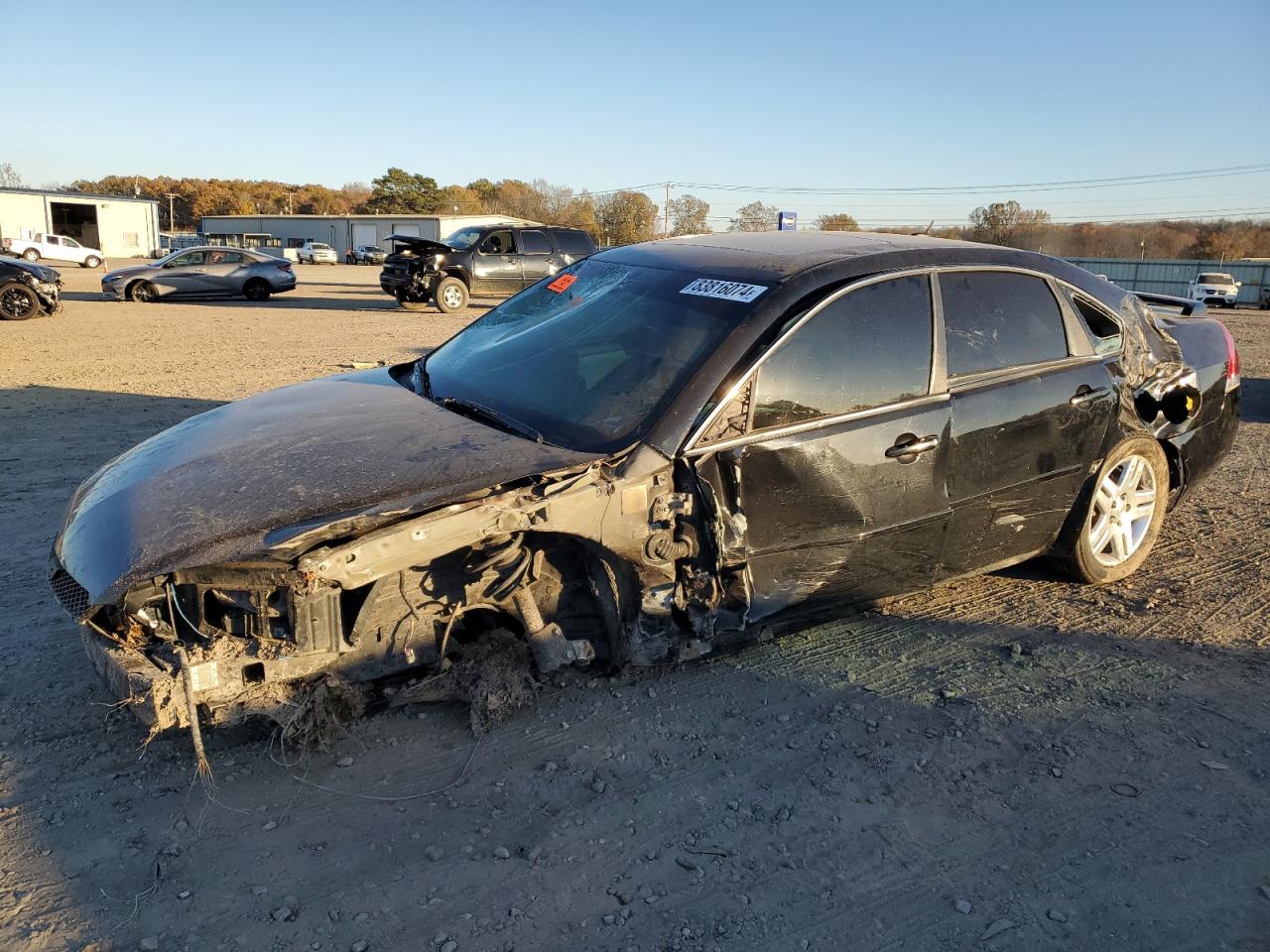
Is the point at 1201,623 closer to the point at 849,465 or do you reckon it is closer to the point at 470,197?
the point at 849,465

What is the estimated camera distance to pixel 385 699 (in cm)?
307

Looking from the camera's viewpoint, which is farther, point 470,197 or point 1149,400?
point 470,197

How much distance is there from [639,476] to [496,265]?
56.3 ft

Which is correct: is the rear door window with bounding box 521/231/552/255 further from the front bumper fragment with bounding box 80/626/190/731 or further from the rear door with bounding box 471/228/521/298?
the front bumper fragment with bounding box 80/626/190/731

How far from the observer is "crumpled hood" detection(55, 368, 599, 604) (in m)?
2.65

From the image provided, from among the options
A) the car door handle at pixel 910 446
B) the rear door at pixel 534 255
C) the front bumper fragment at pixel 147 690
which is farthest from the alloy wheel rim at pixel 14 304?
the car door handle at pixel 910 446

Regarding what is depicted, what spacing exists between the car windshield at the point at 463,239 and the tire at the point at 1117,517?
1655cm

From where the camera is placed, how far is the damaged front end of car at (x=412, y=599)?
2.61 metres

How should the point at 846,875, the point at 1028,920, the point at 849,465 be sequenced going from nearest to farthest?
the point at 1028,920 → the point at 846,875 → the point at 849,465

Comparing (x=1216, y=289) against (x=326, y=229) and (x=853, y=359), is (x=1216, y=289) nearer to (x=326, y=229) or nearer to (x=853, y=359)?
(x=853, y=359)

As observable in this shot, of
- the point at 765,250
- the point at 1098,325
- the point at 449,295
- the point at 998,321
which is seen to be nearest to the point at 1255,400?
the point at 1098,325

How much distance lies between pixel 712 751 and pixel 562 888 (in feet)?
2.56

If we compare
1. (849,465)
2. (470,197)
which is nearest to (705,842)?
(849,465)

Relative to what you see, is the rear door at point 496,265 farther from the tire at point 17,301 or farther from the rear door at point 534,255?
the tire at point 17,301
